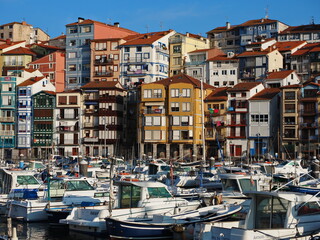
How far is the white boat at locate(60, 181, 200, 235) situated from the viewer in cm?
2948

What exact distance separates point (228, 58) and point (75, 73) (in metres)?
26.0

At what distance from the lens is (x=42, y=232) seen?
3216 cm

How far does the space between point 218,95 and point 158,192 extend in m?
59.4

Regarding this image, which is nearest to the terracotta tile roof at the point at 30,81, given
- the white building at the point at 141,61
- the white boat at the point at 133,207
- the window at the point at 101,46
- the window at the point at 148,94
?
the window at the point at 101,46

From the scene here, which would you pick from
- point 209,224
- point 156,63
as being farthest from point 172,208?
point 156,63

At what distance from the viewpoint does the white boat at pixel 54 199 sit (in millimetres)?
34844

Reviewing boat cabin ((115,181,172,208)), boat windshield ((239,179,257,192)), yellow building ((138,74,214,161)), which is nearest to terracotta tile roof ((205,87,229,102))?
yellow building ((138,74,214,161))

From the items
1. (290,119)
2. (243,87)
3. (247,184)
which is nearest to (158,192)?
(247,184)

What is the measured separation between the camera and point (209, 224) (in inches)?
942

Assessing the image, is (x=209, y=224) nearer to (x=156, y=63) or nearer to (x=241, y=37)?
(x=156, y=63)

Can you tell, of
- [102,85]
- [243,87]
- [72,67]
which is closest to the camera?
[243,87]

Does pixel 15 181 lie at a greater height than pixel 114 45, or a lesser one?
lesser

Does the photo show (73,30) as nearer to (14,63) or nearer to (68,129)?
(14,63)

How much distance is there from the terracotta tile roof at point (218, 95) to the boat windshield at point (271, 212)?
6417 cm
